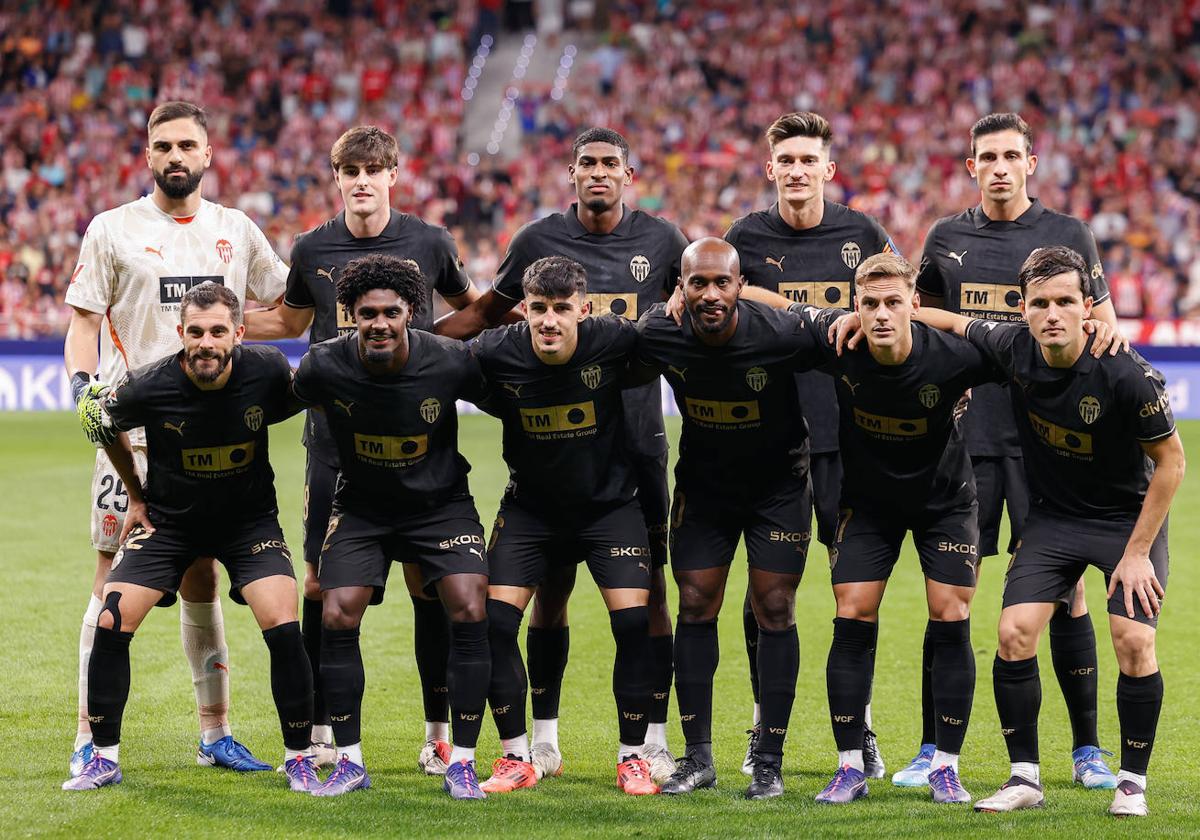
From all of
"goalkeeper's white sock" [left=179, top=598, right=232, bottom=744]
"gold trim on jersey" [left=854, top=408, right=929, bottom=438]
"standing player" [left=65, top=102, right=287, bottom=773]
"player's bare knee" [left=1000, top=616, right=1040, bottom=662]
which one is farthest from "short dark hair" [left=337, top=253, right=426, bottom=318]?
"player's bare knee" [left=1000, top=616, right=1040, bottom=662]

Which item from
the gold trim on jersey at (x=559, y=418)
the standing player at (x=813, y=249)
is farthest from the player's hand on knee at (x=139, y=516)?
the standing player at (x=813, y=249)

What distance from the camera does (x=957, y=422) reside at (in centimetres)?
601

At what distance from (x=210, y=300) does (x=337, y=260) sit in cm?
76

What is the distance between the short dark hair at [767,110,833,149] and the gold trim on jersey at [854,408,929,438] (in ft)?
4.55

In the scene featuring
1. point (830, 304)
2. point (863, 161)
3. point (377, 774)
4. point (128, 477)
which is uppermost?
point (863, 161)

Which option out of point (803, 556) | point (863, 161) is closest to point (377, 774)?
point (803, 556)

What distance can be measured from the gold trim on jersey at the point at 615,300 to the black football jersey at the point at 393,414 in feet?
2.58

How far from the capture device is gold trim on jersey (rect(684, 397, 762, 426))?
599cm

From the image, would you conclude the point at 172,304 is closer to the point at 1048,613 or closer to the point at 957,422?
the point at 957,422

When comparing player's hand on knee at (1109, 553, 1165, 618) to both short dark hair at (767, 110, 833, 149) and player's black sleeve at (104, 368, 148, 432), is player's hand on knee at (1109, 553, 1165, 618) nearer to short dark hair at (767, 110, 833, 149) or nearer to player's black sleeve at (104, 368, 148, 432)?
short dark hair at (767, 110, 833, 149)

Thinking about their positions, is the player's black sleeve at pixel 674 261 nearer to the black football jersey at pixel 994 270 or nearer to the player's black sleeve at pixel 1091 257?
the black football jersey at pixel 994 270

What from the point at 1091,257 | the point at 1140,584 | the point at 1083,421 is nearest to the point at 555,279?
the point at 1083,421

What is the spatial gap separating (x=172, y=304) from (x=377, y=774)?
228 cm

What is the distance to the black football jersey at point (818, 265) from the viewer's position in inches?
258
